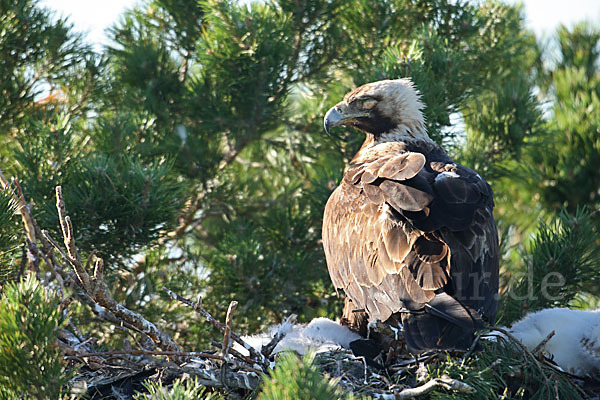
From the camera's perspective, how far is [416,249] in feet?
10.6

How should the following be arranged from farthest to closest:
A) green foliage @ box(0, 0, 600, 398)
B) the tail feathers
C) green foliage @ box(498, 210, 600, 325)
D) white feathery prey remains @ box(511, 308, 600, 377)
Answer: green foliage @ box(498, 210, 600, 325) < green foliage @ box(0, 0, 600, 398) < white feathery prey remains @ box(511, 308, 600, 377) < the tail feathers

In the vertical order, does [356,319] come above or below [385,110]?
below

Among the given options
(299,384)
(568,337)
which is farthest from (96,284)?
(568,337)

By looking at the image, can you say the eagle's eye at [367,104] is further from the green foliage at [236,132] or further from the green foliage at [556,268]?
the green foliage at [556,268]

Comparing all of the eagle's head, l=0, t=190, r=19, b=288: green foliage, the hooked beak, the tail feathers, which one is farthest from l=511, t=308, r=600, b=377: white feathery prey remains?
l=0, t=190, r=19, b=288: green foliage

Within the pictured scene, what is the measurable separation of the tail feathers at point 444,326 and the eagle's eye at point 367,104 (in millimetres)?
1758

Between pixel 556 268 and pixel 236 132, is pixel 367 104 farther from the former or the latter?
pixel 556 268

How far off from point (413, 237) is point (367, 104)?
1.45 m

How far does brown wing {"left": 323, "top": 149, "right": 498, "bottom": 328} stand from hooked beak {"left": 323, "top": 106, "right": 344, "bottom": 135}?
0.70 metres

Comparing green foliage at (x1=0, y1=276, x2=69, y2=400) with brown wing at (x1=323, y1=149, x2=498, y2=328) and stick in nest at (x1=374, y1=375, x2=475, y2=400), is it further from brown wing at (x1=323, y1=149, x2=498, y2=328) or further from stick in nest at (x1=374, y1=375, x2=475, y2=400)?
brown wing at (x1=323, y1=149, x2=498, y2=328)

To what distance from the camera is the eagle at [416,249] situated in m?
3.04

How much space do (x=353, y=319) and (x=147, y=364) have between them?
4.08ft

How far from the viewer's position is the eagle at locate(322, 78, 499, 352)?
3045 millimetres

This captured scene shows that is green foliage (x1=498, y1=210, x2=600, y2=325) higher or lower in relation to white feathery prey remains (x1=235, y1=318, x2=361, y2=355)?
higher
